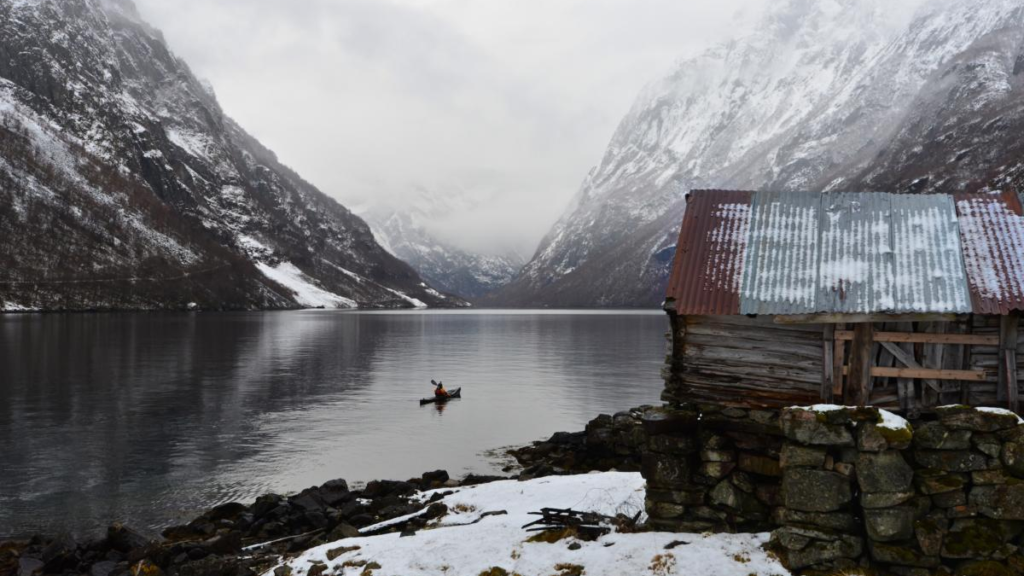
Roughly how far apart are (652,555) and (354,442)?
29826 millimetres

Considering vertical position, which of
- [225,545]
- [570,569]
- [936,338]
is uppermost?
[936,338]

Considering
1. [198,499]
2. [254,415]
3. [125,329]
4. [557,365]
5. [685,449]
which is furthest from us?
[125,329]

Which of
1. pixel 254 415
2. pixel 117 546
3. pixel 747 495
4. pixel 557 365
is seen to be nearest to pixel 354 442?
pixel 254 415

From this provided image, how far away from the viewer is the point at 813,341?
1650 centimetres

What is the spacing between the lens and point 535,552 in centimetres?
1641

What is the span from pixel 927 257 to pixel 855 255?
1.61 metres

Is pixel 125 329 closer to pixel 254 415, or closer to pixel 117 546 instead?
pixel 254 415

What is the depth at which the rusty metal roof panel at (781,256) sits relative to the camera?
54.3 feet

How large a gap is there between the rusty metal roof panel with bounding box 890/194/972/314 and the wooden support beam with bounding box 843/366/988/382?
1.36 metres

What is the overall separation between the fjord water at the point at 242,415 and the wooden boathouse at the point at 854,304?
69.7 ft

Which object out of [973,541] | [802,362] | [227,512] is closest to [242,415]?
[227,512]

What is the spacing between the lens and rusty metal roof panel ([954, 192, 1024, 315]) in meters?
15.5

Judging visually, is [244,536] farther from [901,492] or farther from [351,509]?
[901,492]

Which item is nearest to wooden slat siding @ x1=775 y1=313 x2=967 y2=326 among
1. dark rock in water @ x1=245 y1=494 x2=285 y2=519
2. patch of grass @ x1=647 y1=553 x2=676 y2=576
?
patch of grass @ x1=647 y1=553 x2=676 y2=576
